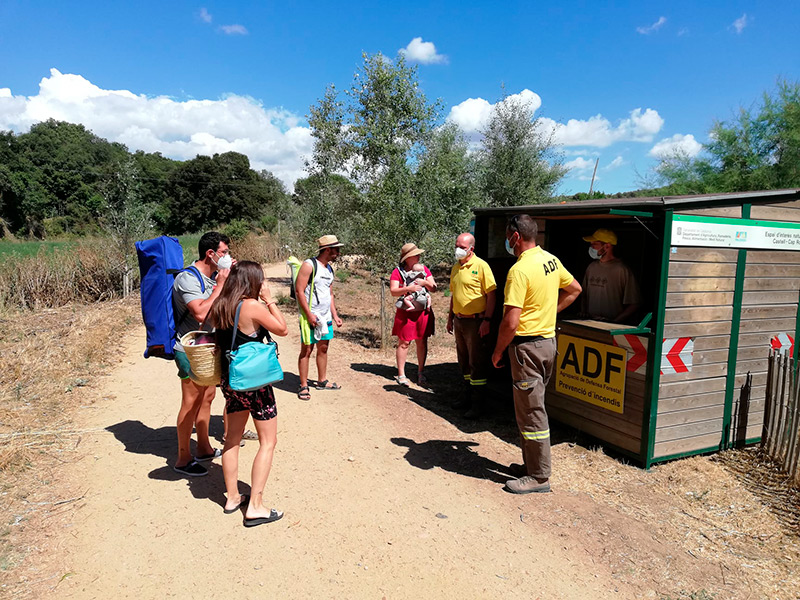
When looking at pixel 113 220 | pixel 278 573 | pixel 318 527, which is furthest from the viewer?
pixel 113 220

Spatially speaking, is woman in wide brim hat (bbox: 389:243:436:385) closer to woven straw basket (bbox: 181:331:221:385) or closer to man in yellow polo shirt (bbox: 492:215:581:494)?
man in yellow polo shirt (bbox: 492:215:581:494)

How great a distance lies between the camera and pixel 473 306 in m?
5.68

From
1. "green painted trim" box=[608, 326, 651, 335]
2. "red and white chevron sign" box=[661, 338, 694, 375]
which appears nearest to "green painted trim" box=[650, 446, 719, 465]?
"red and white chevron sign" box=[661, 338, 694, 375]

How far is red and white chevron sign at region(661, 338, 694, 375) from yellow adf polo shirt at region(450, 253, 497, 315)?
6.10 feet

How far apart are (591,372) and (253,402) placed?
133 inches

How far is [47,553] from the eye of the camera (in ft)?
10.3

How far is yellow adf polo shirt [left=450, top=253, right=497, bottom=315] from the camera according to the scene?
5.67m

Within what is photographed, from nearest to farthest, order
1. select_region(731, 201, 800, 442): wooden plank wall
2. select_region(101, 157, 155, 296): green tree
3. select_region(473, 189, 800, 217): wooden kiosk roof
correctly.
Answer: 1. select_region(473, 189, 800, 217): wooden kiosk roof
2. select_region(731, 201, 800, 442): wooden plank wall
3. select_region(101, 157, 155, 296): green tree

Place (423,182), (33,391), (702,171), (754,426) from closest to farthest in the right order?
(754,426) < (33,391) < (423,182) < (702,171)

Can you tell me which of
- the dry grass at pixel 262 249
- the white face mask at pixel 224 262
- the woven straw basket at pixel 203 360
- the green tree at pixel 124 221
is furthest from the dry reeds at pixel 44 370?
the dry grass at pixel 262 249

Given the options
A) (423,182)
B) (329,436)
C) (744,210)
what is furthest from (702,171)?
(329,436)

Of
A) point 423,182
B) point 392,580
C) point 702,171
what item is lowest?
point 392,580

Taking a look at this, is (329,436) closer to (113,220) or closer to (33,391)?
(33,391)

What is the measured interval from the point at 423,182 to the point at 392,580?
288 inches
